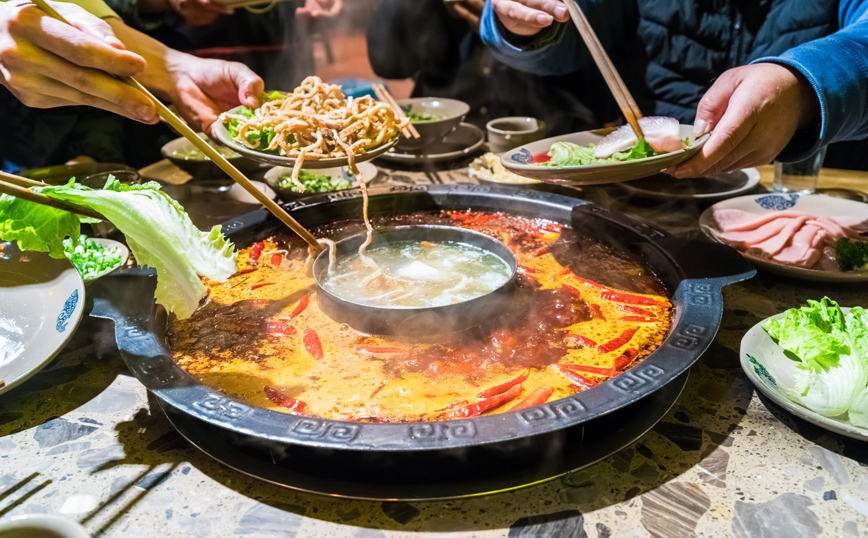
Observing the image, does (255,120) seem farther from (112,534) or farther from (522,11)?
(112,534)

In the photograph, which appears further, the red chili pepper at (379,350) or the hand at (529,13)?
the hand at (529,13)

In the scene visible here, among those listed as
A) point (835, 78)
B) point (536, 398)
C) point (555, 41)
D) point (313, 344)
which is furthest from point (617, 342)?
point (555, 41)

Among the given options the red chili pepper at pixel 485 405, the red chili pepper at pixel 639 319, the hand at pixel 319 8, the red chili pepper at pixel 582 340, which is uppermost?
the hand at pixel 319 8

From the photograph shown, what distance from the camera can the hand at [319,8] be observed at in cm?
530

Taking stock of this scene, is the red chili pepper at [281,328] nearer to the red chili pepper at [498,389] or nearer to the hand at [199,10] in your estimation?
the red chili pepper at [498,389]

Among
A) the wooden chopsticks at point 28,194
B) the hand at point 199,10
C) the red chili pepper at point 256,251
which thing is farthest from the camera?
the hand at point 199,10

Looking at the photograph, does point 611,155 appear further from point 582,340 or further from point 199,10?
point 199,10

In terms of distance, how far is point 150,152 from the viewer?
16.5 feet

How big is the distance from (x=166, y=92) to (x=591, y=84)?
353cm

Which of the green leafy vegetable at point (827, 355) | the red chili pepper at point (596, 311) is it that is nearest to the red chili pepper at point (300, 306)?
the red chili pepper at point (596, 311)

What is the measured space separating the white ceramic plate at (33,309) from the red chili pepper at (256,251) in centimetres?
80

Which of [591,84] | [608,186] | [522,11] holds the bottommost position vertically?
[608,186]

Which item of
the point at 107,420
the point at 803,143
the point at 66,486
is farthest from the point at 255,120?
the point at 803,143

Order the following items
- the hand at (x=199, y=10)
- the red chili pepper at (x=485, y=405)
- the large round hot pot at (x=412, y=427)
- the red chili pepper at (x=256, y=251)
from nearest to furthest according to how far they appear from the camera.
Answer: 1. the large round hot pot at (x=412, y=427)
2. the red chili pepper at (x=485, y=405)
3. the red chili pepper at (x=256, y=251)
4. the hand at (x=199, y=10)
